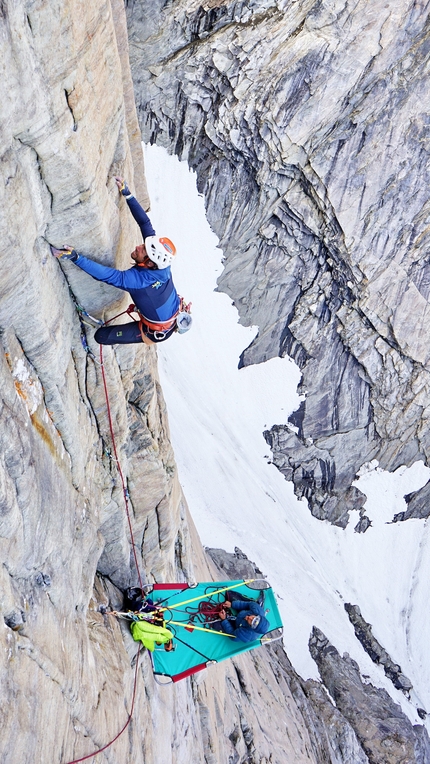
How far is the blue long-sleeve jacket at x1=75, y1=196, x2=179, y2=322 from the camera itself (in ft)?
20.1

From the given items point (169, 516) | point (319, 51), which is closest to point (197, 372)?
point (319, 51)

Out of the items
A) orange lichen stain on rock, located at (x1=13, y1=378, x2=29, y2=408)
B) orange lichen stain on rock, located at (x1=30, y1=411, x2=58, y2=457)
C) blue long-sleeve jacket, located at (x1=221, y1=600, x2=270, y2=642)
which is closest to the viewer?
orange lichen stain on rock, located at (x1=13, y1=378, x2=29, y2=408)

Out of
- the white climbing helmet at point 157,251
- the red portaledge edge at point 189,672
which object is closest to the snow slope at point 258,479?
the red portaledge edge at point 189,672

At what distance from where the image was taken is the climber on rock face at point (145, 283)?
20.3ft

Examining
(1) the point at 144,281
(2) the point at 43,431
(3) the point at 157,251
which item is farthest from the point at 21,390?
(3) the point at 157,251

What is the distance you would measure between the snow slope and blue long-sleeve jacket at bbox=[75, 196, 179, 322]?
53.7 feet

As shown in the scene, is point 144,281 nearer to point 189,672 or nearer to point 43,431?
A: point 43,431

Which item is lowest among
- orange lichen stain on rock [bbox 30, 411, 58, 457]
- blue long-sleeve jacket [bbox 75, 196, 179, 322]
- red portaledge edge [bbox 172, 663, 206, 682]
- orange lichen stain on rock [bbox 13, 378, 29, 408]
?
red portaledge edge [bbox 172, 663, 206, 682]

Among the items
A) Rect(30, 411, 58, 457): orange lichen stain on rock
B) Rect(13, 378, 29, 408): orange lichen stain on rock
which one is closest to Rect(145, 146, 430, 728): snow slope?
Rect(30, 411, 58, 457): orange lichen stain on rock

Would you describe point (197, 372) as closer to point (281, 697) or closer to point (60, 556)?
point (281, 697)

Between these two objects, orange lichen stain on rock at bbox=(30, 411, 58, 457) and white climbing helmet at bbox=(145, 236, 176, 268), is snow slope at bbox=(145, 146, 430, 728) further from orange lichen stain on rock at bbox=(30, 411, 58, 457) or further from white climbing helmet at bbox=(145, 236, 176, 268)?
white climbing helmet at bbox=(145, 236, 176, 268)

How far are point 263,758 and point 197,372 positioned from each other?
15.8m

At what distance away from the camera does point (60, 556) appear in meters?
6.38

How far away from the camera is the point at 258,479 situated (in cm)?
2505
